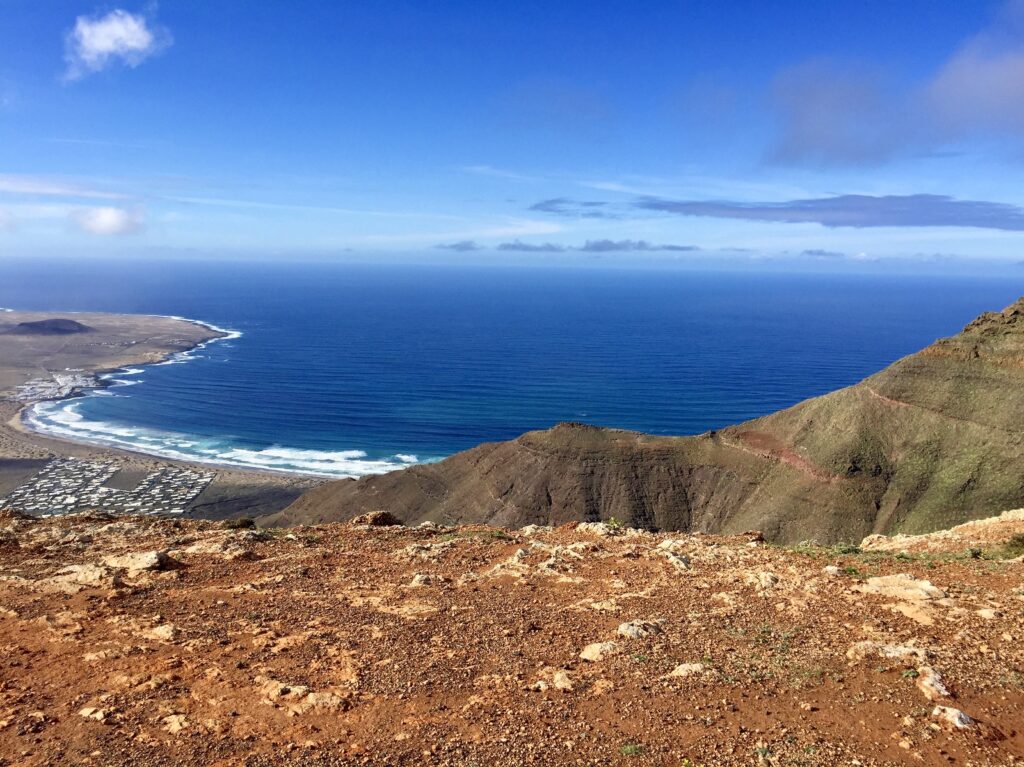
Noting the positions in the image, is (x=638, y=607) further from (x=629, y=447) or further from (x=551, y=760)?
(x=629, y=447)

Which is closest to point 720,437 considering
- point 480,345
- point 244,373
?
point 244,373

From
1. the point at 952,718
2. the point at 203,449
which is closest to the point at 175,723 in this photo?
the point at 952,718

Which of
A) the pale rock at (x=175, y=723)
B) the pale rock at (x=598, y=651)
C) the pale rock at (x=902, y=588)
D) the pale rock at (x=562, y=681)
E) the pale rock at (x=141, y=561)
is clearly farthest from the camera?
the pale rock at (x=141, y=561)

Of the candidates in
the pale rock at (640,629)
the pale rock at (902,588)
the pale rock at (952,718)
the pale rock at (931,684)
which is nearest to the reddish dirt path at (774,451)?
the pale rock at (902,588)

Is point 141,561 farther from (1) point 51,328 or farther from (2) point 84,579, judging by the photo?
(1) point 51,328

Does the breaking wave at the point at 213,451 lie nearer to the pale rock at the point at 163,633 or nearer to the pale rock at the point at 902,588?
the pale rock at the point at 163,633

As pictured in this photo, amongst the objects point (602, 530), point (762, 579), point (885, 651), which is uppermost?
point (885, 651)
